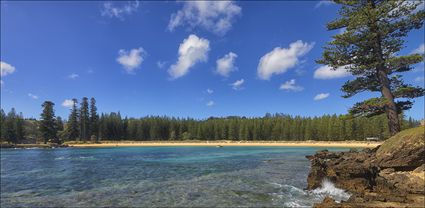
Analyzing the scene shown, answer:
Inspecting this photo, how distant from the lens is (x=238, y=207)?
1630 centimetres

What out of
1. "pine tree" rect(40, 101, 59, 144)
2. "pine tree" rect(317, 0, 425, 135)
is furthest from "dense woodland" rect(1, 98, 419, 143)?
"pine tree" rect(317, 0, 425, 135)

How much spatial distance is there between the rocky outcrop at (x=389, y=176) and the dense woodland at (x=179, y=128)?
114 m

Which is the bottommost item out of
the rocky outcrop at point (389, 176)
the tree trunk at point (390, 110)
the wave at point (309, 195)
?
the wave at point (309, 195)

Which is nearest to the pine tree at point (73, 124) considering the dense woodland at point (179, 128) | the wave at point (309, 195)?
the dense woodland at point (179, 128)

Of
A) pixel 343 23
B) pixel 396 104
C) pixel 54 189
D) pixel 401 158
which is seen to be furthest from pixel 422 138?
pixel 54 189

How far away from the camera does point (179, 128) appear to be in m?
169

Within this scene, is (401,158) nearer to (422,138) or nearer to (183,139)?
(422,138)

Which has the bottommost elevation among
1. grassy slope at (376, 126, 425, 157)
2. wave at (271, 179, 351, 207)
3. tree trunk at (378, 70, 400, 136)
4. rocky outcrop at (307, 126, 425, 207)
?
wave at (271, 179, 351, 207)

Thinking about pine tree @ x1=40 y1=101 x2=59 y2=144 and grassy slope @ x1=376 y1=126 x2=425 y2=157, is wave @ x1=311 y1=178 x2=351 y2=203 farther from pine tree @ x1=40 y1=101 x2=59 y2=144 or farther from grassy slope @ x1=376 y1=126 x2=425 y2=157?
pine tree @ x1=40 y1=101 x2=59 y2=144

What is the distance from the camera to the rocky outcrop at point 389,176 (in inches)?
412

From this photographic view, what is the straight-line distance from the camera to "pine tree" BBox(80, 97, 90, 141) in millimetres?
145875

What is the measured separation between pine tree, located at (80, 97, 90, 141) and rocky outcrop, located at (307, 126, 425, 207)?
14386 cm

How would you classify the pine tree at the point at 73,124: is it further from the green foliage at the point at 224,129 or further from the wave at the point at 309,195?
the wave at the point at 309,195

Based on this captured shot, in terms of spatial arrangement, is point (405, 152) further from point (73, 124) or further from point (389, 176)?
point (73, 124)
